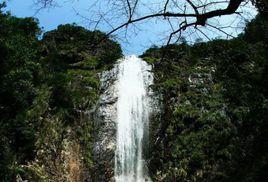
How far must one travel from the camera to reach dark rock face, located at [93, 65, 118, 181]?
65.4 ft

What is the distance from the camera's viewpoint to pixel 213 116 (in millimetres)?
20797

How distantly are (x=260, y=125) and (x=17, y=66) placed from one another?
9091mm

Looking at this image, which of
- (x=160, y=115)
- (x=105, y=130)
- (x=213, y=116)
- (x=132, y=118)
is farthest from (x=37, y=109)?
(x=213, y=116)

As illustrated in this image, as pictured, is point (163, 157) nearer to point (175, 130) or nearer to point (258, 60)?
point (175, 130)

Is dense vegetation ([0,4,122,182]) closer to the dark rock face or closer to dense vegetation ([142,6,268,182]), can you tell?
the dark rock face

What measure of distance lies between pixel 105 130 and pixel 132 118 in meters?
1.38

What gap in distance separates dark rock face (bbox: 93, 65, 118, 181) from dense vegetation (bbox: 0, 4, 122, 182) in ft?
1.00

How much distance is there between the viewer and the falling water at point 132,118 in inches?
797

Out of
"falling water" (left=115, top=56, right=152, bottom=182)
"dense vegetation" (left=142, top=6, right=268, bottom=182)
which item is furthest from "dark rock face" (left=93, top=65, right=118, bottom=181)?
"dense vegetation" (left=142, top=6, right=268, bottom=182)

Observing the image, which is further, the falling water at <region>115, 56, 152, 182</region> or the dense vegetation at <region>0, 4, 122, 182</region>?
the falling water at <region>115, 56, 152, 182</region>

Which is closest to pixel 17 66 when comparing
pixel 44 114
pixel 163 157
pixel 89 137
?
pixel 44 114

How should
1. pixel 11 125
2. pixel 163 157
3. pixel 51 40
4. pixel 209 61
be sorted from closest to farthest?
pixel 11 125 → pixel 163 157 → pixel 209 61 → pixel 51 40

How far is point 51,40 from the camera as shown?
87.0 ft

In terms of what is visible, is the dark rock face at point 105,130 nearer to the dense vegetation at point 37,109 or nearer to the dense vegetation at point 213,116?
the dense vegetation at point 37,109
